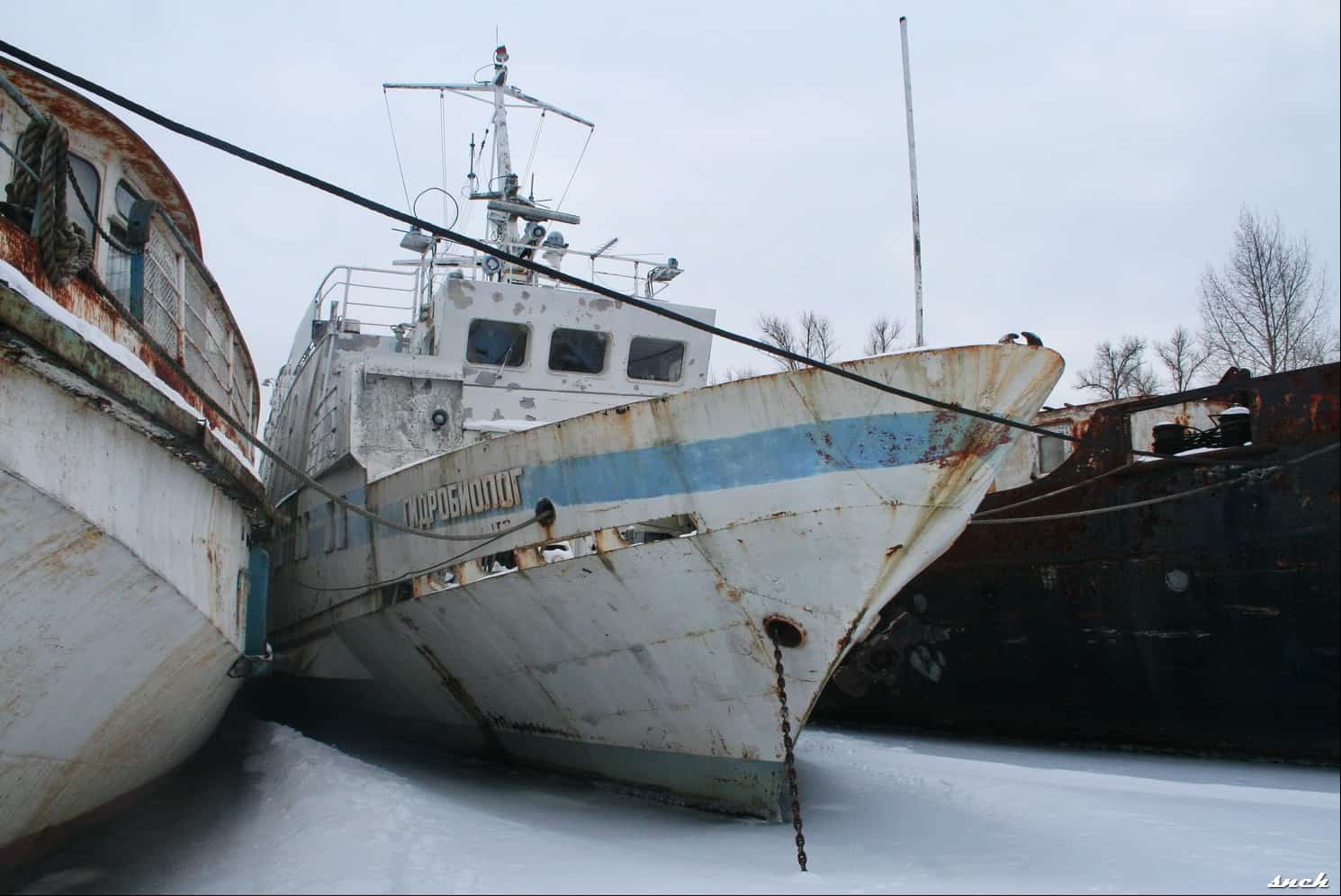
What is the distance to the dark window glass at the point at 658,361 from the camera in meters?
9.10

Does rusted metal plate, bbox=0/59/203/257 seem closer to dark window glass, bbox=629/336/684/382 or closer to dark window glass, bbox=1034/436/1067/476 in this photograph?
dark window glass, bbox=629/336/684/382

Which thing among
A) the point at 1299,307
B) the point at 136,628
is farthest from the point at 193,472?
the point at 1299,307

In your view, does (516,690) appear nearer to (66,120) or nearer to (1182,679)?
(66,120)

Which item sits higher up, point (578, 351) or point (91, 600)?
point (578, 351)

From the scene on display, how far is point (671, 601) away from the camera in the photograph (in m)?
5.61

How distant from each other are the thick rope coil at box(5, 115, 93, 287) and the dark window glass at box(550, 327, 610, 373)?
4880 millimetres

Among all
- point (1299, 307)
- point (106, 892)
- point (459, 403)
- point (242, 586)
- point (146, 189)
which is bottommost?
point (106, 892)

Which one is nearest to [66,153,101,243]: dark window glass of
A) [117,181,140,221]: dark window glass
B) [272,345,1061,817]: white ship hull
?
[117,181,140,221]: dark window glass

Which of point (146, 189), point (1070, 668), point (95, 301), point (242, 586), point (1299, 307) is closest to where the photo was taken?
point (95, 301)

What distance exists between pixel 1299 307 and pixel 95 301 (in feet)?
76.3

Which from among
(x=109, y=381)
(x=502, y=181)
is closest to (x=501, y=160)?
(x=502, y=181)

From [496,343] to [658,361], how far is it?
1520mm

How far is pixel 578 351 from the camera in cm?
873

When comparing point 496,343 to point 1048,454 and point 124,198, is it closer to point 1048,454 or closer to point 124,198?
point 124,198
